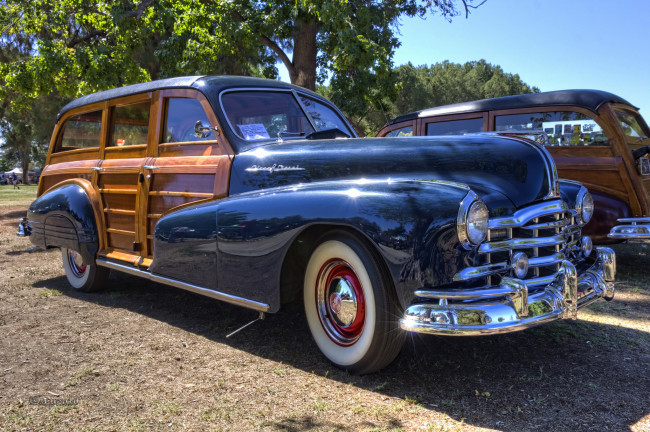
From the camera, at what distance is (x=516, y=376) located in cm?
317

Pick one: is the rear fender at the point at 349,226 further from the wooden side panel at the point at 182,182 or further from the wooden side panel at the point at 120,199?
the wooden side panel at the point at 120,199

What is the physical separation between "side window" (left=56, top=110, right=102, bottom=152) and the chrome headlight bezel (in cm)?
393

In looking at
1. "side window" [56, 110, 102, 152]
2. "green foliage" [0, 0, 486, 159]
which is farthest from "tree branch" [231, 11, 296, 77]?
"side window" [56, 110, 102, 152]

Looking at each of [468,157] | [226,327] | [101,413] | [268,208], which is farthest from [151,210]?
[468,157]

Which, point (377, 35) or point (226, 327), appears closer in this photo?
point (226, 327)

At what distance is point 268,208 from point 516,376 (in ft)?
5.81

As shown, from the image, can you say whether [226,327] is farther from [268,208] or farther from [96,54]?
[96,54]

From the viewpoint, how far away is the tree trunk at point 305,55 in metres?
12.7

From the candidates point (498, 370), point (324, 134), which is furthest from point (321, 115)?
point (498, 370)

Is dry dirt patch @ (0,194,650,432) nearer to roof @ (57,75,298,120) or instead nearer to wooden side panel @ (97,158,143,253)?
wooden side panel @ (97,158,143,253)

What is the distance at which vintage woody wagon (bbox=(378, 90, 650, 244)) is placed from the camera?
612 cm

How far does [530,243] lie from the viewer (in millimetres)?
2988

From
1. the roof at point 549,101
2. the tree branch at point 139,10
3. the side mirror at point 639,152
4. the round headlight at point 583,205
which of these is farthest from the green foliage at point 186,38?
the round headlight at point 583,205

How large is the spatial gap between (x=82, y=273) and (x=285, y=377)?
3.19 meters
